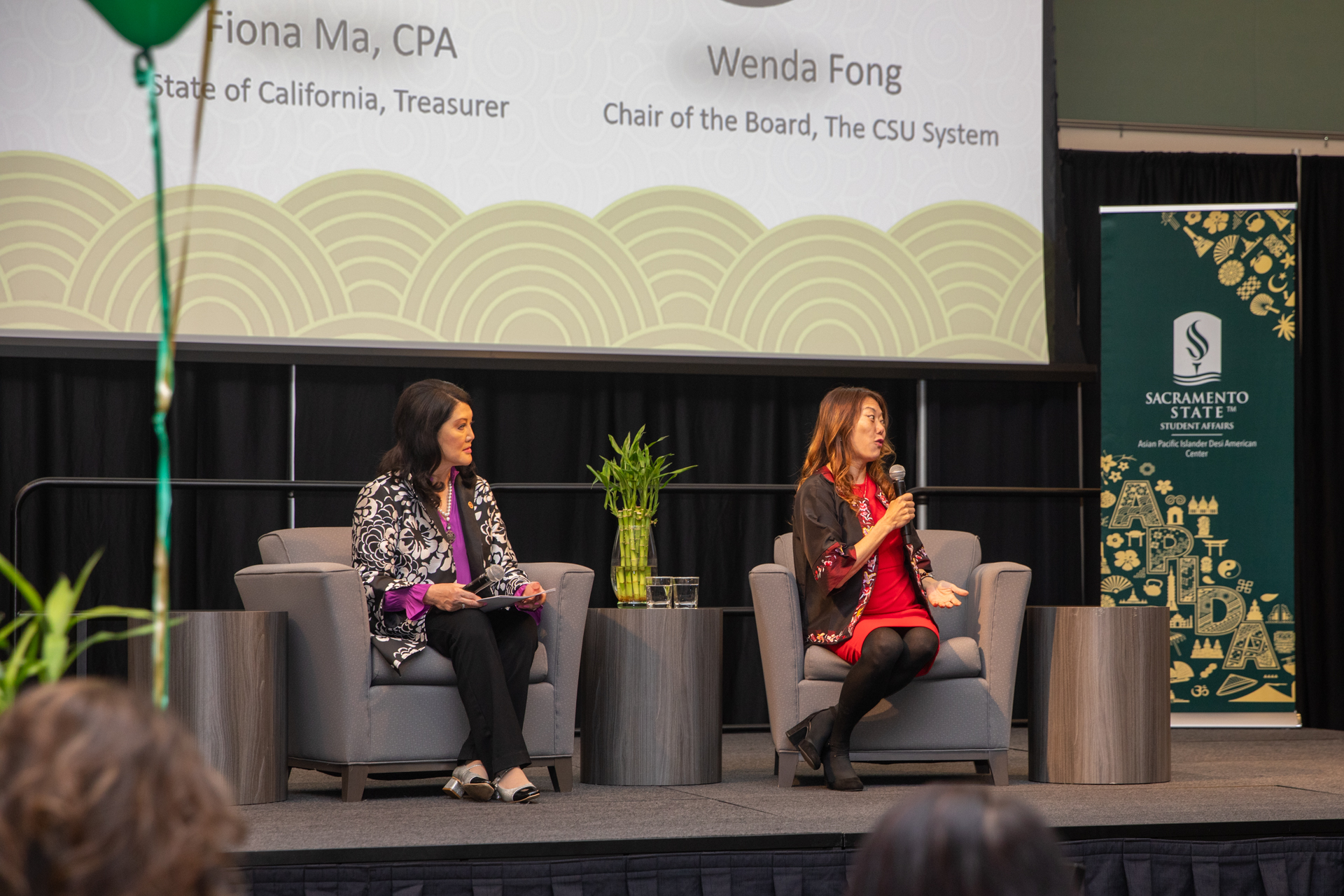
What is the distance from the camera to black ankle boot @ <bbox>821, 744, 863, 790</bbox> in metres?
3.31

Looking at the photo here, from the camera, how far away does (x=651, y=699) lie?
351 centimetres

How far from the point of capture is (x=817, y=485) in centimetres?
355

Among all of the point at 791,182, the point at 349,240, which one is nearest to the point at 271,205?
the point at 349,240

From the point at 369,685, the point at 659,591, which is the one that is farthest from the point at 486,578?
the point at 659,591

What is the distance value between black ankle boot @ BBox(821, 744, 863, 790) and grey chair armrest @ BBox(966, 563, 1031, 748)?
40 centimetres

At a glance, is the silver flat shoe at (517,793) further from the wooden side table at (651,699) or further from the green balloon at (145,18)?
the green balloon at (145,18)

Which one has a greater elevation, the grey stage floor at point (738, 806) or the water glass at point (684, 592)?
the water glass at point (684, 592)

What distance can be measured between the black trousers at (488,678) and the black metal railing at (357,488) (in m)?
0.93

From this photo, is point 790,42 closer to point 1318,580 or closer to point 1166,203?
point 1166,203

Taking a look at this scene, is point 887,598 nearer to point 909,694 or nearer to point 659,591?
point 909,694

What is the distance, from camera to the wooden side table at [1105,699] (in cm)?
354

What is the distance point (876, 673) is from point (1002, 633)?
42 cm

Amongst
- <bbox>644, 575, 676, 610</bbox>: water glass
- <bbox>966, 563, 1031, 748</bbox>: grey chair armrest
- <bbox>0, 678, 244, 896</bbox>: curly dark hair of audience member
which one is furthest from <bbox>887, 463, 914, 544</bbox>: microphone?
<bbox>0, 678, 244, 896</bbox>: curly dark hair of audience member

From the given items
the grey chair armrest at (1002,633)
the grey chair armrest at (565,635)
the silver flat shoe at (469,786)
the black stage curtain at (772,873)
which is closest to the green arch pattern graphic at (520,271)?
the grey chair armrest at (565,635)
